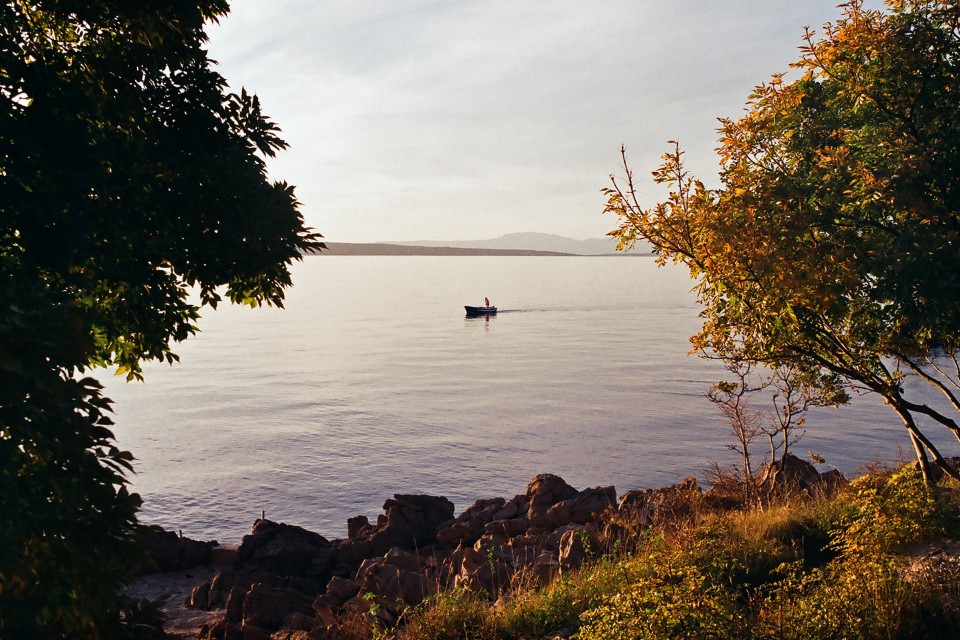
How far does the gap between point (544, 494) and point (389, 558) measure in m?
6.84

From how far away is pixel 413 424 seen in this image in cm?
4012

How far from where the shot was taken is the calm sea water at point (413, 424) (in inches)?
1157

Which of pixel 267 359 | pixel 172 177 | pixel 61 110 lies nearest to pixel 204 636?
Result: pixel 172 177

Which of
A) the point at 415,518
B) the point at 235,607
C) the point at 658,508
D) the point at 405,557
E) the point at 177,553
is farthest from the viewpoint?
the point at 415,518

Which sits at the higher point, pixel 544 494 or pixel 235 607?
pixel 544 494

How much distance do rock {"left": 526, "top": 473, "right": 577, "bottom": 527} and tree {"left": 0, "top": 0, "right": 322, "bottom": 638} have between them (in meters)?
14.5

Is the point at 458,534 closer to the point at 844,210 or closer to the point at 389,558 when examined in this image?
the point at 389,558

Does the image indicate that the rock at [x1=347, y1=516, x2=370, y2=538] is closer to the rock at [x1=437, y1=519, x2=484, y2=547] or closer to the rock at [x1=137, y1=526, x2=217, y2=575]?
the rock at [x1=437, y1=519, x2=484, y2=547]

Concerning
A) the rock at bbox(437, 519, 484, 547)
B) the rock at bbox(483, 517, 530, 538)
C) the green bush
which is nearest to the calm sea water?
the rock at bbox(437, 519, 484, 547)

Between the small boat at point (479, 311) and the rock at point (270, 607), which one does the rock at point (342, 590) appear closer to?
the rock at point (270, 607)

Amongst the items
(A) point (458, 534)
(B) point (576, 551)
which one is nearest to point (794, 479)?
(B) point (576, 551)

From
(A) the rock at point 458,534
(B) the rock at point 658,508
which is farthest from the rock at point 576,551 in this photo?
(A) the rock at point 458,534

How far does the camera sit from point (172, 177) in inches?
326

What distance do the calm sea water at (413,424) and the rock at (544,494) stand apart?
17.1ft
